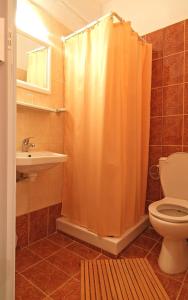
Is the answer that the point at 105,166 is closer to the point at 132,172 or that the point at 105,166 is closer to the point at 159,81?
the point at 132,172

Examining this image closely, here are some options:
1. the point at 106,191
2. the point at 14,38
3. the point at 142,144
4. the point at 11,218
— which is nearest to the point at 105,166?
the point at 106,191

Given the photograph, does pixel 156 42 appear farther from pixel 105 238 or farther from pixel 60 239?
pixel 60 239

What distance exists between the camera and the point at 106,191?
1679 millimetres

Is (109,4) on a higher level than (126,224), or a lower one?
higher

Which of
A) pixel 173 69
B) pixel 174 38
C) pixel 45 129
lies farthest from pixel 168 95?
pixel 45 129

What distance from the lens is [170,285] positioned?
1.32 metres

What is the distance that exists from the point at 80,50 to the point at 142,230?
1.86 m

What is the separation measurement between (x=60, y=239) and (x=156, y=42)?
221 cm

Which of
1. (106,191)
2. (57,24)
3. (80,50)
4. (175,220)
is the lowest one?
(175,220)

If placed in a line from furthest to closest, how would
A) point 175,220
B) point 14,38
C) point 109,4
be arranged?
point 109,4 → point 175,220 → point 14,38

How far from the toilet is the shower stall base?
0.31 metres

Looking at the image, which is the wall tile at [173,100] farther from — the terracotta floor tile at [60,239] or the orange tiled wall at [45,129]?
the terracotta floor tile at [60,239]

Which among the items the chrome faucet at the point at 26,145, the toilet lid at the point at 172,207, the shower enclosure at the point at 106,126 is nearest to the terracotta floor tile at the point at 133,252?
the shower enclosure at the point at 106,126

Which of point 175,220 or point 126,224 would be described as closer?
point 175,220
